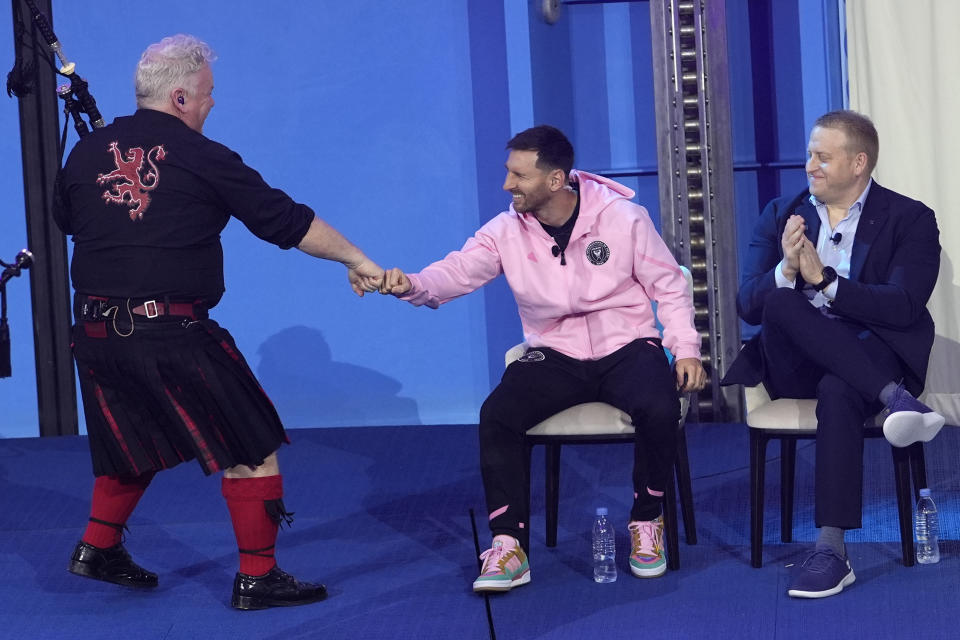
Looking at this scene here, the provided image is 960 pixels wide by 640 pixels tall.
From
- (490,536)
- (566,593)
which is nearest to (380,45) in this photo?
(490,536)

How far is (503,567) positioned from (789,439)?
2.73 feet

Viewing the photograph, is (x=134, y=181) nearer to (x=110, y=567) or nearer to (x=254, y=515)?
(x=254, y=515)

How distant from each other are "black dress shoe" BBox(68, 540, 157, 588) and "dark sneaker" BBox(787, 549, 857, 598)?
1627 mm

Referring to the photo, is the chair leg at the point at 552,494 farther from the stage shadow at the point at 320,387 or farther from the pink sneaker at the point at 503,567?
the stage shadow at the point at 320,387

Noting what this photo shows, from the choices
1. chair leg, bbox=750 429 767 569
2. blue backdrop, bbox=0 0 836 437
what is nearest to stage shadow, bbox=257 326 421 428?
blue backdrop, bbox=0 0 836 437

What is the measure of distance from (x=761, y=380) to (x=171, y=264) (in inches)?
60.1

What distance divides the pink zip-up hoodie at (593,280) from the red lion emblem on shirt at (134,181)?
787mm

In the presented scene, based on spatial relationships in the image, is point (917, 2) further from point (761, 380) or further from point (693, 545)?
point (693, 545)

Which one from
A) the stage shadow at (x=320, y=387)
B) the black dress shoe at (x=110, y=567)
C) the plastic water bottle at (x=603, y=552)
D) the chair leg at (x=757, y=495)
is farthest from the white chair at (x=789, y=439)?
the stage shadow at (x=320, y=387)

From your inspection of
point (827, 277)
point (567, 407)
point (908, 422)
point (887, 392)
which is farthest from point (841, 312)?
point (567, 407)

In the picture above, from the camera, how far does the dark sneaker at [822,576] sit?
9.91ft

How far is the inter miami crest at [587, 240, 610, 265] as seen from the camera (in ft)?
11.4

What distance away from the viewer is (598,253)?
349 cm

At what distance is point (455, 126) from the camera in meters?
5.37
